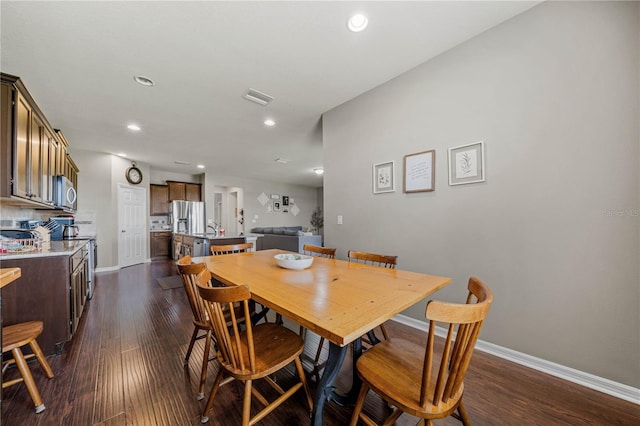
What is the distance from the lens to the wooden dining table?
0.85 meters

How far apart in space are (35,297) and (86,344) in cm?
57

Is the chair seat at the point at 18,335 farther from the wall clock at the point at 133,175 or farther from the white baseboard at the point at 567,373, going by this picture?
the wall clock at the point at 133,175

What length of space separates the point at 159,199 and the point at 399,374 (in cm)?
773

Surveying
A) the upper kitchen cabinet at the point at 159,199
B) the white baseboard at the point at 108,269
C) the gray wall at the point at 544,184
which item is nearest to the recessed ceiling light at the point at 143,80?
the gray wall at the point at 544,184

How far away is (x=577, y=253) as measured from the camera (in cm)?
154

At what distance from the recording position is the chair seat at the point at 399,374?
2.80ft

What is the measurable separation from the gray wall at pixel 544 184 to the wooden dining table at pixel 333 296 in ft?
2.77

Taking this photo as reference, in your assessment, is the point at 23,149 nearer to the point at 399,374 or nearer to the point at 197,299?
the point at 197,299

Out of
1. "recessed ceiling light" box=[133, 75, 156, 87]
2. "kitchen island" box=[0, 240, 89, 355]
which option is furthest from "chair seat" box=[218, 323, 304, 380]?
"recessed ceiling light" box=[133, 75, 156, 87]

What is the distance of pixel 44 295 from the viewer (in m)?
1.86

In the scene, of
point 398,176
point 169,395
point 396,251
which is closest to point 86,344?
point 169,395

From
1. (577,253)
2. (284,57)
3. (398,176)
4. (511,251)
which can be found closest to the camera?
(577,253)

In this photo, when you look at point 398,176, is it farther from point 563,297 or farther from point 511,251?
point 563,297

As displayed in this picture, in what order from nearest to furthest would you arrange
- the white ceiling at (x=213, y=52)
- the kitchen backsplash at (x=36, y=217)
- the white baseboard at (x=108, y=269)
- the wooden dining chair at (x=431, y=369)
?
the wooden dining chair at (x=431, y=369)
the white ceiling at (x=213, y=52)
the kitchen backsplash at (x=36, y=217)
the white baseboard at (x=108, y=269)
